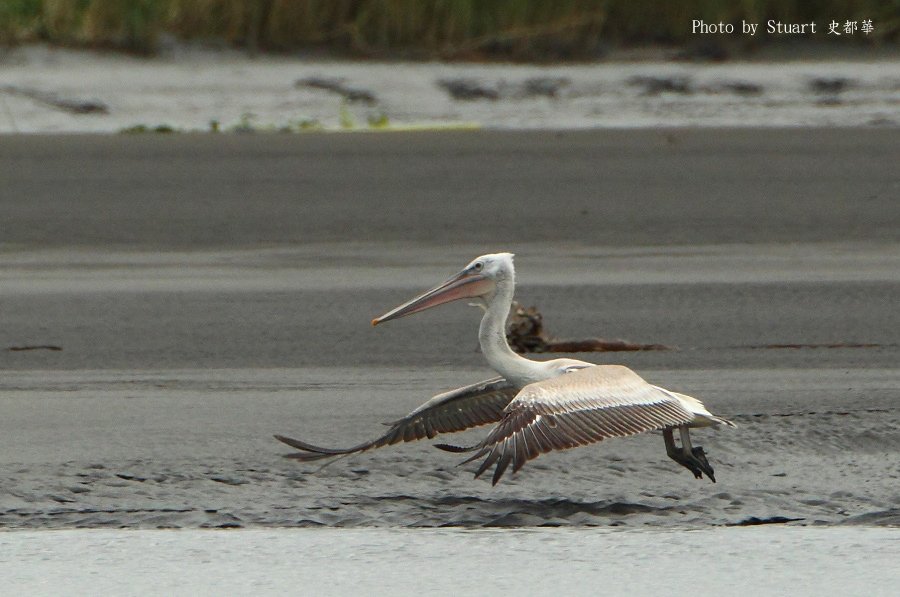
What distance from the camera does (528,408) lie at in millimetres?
4043

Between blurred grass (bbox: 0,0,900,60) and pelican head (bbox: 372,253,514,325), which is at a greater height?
blurred grass (bbox: 0,0,900,60)

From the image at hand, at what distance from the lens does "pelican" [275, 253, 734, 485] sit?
397 cm

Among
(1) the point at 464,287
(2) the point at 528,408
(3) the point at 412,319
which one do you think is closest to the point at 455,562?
(2) the point at 528,408

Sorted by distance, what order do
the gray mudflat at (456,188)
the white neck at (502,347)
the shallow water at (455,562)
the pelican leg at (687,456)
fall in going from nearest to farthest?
the shallow water at (455,562) → the pelican leg at (687,456) → the white neck at (502,347) → the gray mudflat at (456,188)

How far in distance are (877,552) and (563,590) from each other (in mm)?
757

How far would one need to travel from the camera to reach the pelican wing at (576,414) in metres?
3.93

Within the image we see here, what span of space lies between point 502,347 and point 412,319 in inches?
102

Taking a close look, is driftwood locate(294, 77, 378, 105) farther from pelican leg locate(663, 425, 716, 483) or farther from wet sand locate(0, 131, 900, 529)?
pelican leg locate(663, 425, 716, 483)

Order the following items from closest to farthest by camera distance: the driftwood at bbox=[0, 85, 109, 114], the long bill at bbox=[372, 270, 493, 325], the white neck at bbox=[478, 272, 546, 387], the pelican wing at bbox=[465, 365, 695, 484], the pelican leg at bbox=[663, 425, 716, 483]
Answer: the pelican wing at bbox=[465, 365, 695, 484] → the pelican leg at bbox=[663, 425, 716, 483] → the white neck at bbox=[478, 272, 546, 387] → the long bill at bbox=[372, 270, 493, 325] → the driftwood at bbox=[0, 85, 109, 114]

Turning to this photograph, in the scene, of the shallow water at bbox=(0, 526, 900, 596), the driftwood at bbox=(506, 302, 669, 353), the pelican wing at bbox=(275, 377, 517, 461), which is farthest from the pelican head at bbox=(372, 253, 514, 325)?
the driftwood at bbox=(506, 302, 669, 353)

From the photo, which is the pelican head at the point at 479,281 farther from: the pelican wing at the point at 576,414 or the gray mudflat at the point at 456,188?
the gray mudflat at the point at 456,188

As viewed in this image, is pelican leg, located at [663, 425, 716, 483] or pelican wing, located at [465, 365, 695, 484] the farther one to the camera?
pelican leg, located at [663, 425, 716, 483]

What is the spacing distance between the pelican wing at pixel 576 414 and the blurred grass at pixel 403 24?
9.29m

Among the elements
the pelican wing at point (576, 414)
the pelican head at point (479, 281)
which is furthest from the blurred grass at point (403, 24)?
the pelican wing at point (576, 414)
